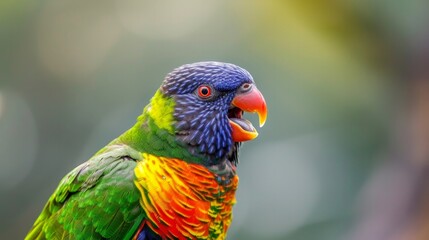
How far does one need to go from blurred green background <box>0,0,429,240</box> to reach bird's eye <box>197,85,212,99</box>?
3652mm

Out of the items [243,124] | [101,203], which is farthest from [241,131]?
[101,203]

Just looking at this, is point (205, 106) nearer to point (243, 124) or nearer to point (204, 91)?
point (204, 91)

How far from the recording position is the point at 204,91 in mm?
3029

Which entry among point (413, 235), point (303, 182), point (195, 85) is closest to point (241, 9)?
point (303, 182)

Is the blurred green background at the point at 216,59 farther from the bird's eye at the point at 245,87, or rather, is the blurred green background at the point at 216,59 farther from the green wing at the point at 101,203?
the green wing at the point at 101,203

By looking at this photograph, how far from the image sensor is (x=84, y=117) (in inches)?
323

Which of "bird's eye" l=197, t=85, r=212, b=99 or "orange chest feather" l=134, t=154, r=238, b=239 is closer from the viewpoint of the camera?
"orange chest feather" l=134, t=154, r=238, b=239

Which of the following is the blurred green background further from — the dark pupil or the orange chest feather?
the orange chest feather

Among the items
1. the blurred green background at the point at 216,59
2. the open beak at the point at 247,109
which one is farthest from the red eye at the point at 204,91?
the blurred green background at the point at 216,59

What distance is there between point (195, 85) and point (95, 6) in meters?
6.31

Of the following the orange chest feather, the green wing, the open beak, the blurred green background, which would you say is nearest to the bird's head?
the open beak

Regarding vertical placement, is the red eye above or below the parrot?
above

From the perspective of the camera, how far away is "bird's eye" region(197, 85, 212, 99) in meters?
3.02

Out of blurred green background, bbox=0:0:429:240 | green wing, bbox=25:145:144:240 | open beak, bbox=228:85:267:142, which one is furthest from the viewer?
blurred green background, bbox=0:0:429:240
